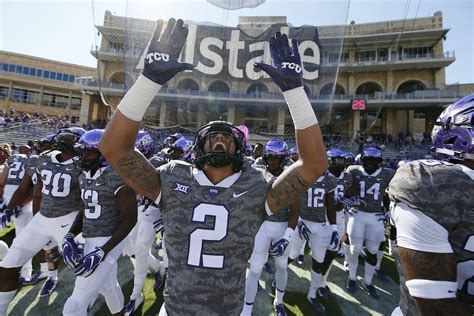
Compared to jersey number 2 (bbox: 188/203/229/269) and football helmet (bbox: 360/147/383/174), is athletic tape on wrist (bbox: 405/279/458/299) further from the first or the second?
football helmet (bbox: 360/147/383/174)

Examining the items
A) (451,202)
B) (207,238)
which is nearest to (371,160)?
(451,202)

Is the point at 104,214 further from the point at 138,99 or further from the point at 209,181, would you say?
the point at 138,99

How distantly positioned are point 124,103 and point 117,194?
1.52m

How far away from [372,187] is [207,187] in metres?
4.14

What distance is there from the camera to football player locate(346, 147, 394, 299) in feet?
14.7

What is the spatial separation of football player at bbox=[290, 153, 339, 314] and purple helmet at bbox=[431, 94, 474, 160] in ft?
8.64

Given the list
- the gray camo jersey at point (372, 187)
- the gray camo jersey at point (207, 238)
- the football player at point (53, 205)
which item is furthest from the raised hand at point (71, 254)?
the gray camo jersey at point (372, 187)

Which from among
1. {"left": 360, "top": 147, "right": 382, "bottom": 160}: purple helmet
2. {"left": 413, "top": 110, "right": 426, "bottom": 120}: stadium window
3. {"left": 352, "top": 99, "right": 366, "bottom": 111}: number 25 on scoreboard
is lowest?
{"left": 360, "top": 147, "right": 382, "bottom": 160}: purple helmet

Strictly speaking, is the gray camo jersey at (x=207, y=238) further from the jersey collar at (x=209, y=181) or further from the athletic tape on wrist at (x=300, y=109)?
the athletic tape on wrist at (x=300, y=109)

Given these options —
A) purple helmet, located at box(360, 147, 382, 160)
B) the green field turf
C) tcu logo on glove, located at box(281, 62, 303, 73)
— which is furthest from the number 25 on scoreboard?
tcu logo on glove, located at box(281, 62, 303, 73)

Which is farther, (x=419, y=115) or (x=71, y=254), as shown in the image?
(x=419, y=115)

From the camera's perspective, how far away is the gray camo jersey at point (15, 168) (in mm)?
4862

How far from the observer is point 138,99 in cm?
144

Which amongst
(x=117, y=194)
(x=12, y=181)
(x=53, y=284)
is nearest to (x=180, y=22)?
(x=117, y=194)
